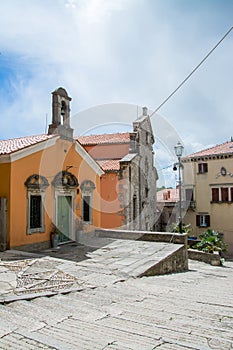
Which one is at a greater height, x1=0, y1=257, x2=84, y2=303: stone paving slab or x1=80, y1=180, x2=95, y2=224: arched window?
x1=80, y1=180, x2=95, y2=224: arched window

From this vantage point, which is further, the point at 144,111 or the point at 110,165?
the point at 144,111

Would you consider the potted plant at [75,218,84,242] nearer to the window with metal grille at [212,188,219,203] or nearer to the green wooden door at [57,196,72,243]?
the green wooden door at [57,196,72,243]

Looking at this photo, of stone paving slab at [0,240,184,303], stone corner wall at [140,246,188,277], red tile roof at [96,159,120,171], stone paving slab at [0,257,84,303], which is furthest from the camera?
red tile roof at [96,159,120,171]

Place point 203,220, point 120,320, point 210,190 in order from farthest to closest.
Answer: point 203,220
point 210,190
point 120,320

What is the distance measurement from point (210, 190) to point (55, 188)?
19.7 m

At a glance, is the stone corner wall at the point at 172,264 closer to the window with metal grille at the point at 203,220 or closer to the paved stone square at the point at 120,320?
the paved stone square at the point at 120,320

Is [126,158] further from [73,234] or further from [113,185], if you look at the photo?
[73,234]

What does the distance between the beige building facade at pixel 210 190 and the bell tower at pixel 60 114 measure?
18396 millimetres

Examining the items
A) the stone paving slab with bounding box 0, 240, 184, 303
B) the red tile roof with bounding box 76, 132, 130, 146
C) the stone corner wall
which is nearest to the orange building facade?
the stone paving slab with bounding box 0, 240, 184, 303

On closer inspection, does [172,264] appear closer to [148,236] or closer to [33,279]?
[148,236]

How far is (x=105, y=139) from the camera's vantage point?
24.7m

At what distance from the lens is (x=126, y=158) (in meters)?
21.8

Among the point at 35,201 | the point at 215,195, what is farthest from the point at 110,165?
the point at 215,195

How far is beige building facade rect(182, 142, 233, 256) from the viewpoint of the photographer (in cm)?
2745
